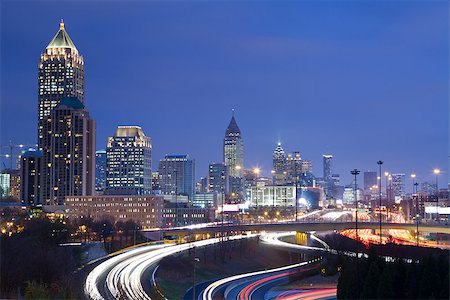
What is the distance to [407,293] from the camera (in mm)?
22250

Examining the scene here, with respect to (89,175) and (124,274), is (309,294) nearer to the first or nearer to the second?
(124,274)

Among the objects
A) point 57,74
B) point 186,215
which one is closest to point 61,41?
point 57,74

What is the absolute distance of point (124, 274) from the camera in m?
34.8

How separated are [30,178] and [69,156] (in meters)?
12.8

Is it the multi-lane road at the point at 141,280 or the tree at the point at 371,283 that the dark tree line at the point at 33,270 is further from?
the tree at the point at 371,283

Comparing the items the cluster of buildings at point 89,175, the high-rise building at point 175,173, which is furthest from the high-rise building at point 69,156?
the high-rise building at point 175,173

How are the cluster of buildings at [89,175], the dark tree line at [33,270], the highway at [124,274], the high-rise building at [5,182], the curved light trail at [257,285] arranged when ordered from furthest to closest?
the high-rise building at [5,182] < the cluster of buildings at [89,175] < the curved light trail at [257,285] < the highway at [124,274] < the dark tree line at [33,270]

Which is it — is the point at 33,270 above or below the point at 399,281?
below

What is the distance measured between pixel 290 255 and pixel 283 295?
78.7 feet

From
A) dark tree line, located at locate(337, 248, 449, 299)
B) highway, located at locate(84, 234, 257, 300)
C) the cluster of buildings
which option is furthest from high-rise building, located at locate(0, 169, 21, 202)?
dark tree line, located at locate(337, 248, 449, 299)

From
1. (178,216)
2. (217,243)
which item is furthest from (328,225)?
(178,216)

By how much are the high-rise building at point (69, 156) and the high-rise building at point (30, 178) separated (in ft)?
13.8

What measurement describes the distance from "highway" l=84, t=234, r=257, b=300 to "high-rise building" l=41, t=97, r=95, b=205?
71773 millimetres

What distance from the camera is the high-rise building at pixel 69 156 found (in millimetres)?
117562
